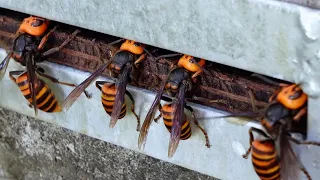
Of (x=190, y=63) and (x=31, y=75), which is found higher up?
(x=190, y=63)

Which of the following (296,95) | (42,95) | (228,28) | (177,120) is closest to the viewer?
(228,28)

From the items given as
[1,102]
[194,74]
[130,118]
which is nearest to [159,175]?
[130,118]

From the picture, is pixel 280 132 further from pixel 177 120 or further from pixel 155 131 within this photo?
pixel 155 131

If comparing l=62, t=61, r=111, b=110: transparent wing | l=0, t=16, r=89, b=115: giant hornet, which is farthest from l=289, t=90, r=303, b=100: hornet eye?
l=0, t=16, r=89, b=115: giant hornet

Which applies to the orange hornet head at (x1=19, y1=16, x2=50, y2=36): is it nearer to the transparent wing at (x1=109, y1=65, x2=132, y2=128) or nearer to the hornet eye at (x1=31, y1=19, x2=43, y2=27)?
the hornet eye at (x1=31, y1=19, x2=43, y2=27)

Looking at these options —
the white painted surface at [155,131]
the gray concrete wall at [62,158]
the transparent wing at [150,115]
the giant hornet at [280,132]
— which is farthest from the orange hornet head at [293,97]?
the gray concrete wall at [62,158]

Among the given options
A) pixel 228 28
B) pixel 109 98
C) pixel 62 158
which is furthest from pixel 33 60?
pixel 228 28

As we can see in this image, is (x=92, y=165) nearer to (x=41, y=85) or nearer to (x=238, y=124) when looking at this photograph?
(x=41, y=85)
